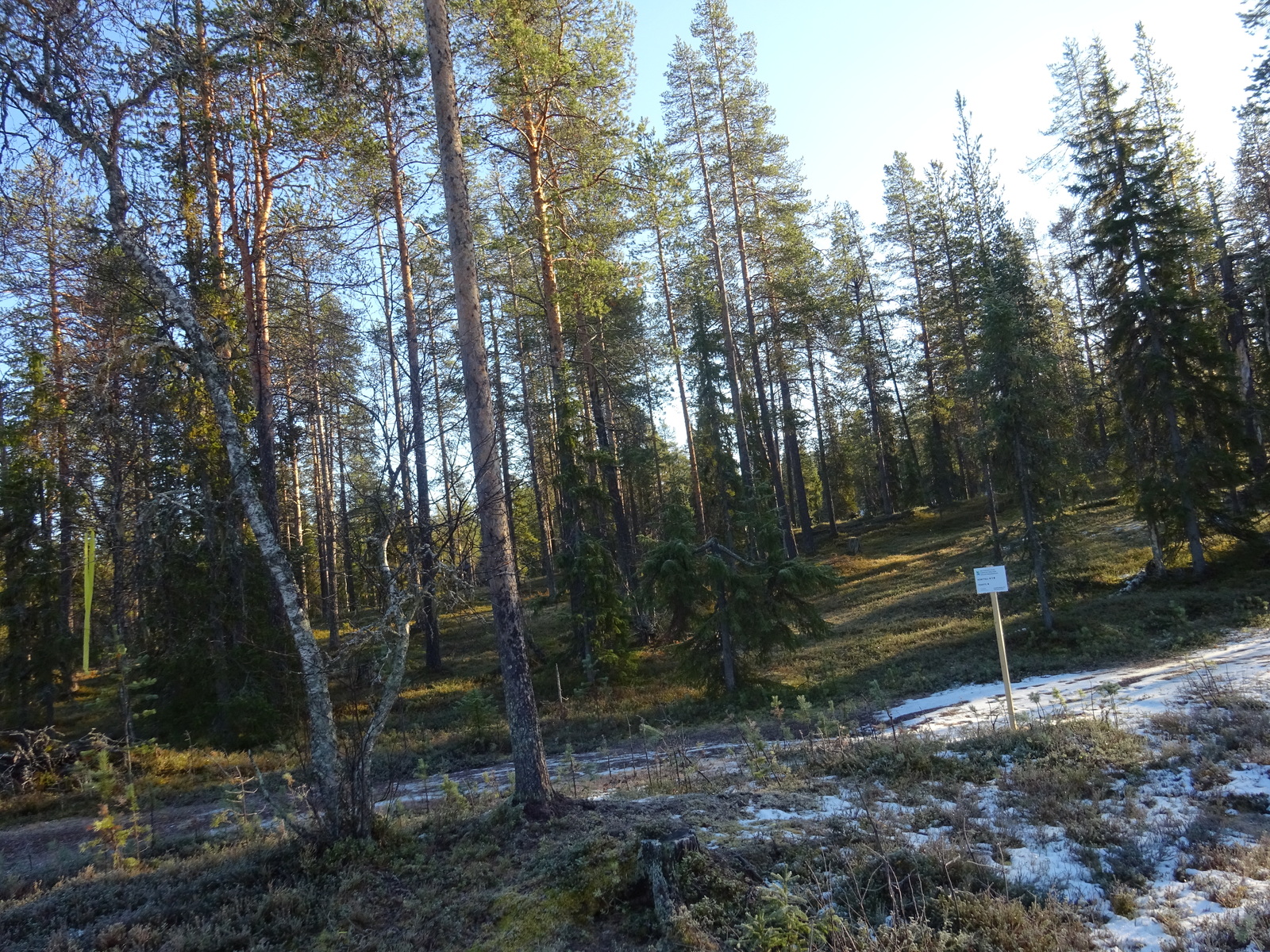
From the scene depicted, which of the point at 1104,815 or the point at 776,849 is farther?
the point at 1104,815

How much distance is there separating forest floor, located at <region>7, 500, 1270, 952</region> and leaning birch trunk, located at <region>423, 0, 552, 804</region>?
41 centimetres

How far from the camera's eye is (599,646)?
16656 mm

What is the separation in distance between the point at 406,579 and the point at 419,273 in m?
12.7

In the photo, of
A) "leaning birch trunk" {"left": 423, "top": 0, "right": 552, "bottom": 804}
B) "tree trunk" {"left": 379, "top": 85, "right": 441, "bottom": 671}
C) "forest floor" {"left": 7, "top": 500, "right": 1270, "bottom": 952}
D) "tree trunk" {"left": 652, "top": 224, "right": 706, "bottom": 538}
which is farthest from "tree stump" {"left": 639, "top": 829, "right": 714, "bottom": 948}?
"tree trunk" {"left": 652, "top": 224, "right": 706, "bottom": 538}

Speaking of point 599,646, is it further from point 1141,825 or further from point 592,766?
point 1141,825

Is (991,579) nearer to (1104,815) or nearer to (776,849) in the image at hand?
(1104,815)

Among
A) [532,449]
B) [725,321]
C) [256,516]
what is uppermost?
[725,321]

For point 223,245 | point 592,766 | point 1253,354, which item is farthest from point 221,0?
point 1253,354

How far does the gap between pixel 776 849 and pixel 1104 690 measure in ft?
22.5

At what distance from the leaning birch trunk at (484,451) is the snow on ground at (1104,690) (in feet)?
19.5

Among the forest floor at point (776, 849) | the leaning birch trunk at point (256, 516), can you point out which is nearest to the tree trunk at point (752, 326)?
the forest floor at point (776, 849)

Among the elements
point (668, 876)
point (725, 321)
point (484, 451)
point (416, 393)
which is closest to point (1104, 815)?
point (668, 876)

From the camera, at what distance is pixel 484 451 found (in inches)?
274

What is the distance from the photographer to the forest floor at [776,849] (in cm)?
431
